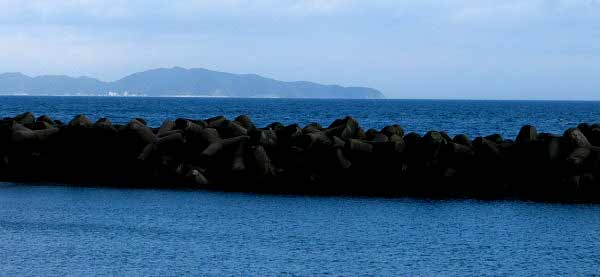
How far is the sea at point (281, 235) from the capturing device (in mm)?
17062

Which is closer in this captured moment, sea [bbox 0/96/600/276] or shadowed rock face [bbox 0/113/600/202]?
sea [bbox 0/96/600/276]

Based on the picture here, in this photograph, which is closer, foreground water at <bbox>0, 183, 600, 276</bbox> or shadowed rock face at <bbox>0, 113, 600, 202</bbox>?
foreground water at <bbox>0, 183, 600, 276</bbox>

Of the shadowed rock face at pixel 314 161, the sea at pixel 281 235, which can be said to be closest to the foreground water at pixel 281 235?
the sea at pixel 281 235

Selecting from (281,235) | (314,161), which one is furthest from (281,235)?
(314,161)

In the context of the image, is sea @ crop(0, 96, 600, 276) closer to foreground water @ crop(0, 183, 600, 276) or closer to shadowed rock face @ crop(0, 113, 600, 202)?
foreground water @ crop(0, 183, 600, 276)

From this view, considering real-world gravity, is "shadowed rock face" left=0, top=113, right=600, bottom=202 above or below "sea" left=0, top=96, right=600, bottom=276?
above

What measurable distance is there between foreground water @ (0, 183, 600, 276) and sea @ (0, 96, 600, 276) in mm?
24

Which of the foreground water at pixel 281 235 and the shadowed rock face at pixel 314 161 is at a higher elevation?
the shadowed rock face at pixel 314 161

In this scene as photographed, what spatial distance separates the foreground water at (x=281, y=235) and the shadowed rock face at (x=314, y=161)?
1.97m

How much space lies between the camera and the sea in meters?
17.1

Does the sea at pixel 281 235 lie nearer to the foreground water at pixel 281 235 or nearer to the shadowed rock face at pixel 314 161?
the foreground water at pixel 281 235

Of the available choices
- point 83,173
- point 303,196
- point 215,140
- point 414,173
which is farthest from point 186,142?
point 414,173

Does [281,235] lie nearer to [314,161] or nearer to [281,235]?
[281,235]

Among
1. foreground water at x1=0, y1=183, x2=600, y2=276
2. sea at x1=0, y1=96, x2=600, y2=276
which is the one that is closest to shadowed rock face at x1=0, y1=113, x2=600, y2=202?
sea at x1=0, y1=96, x2=600, y2=276
